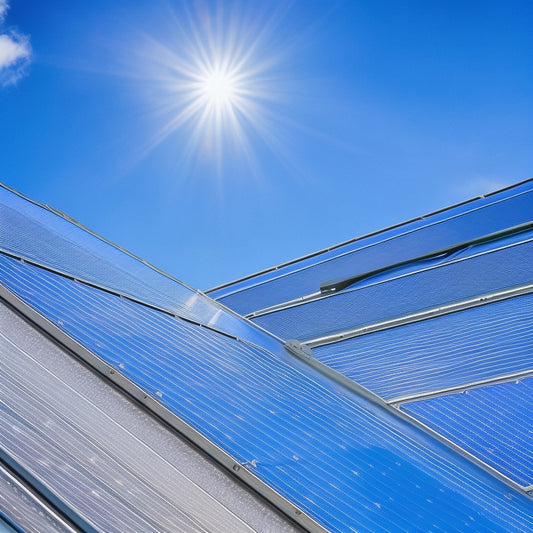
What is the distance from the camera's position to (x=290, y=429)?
471 centimetres

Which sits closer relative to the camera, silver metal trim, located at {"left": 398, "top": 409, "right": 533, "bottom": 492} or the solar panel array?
silver metal trim, located at {"left": 398, "top": 409, "right": 533, "bottom": 492}

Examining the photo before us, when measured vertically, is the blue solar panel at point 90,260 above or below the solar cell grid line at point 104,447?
above

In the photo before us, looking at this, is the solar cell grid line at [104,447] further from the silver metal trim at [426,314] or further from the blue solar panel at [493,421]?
the silver metal trim at [426,314]

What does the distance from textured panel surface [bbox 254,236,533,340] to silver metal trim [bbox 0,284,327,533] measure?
6.31m

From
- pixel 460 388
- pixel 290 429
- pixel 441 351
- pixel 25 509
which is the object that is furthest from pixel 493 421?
pixel 25 509

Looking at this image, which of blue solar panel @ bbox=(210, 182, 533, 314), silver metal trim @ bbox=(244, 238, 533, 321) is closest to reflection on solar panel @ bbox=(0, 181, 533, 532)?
silver metal trim @ bbox=(244, 238, 533, 321)

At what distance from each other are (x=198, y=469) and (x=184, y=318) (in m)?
3.48

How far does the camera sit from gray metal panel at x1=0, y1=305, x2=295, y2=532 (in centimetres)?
299

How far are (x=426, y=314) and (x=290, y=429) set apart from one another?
5182 millimetres

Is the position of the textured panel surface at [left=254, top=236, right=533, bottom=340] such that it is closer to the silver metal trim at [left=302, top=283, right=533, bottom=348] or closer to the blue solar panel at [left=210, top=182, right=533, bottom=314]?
the silver metal trim at [left=302, top=283, right=533, bottom=348]

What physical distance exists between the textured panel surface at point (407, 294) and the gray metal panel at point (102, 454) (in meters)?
6.52

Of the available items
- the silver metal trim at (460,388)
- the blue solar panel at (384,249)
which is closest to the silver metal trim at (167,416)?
the silver metal trim at (460,388)

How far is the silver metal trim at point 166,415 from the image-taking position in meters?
3.56

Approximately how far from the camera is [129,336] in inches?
203
